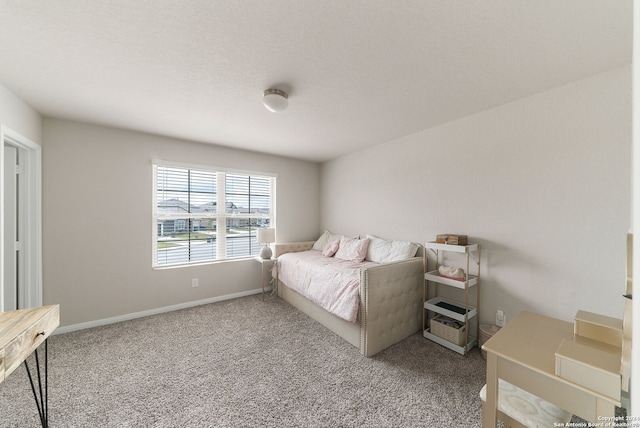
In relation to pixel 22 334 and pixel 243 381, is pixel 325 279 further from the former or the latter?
pixel 22 334

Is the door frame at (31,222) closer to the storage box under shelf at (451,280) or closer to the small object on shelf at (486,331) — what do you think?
the storage box under shelf at (451,280)

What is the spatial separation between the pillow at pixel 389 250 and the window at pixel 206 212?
72.8 inches

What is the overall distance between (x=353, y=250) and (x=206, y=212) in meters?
2.31

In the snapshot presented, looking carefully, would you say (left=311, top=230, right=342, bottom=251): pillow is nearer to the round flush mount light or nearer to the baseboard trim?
the baseboard trim

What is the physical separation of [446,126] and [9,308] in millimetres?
4897

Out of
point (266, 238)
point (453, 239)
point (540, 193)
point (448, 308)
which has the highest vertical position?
point (540, 193)

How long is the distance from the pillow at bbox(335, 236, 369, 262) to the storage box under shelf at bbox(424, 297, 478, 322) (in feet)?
3.34

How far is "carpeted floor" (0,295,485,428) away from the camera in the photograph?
1544 millimetres

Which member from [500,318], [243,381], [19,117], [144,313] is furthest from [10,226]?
[500,318]

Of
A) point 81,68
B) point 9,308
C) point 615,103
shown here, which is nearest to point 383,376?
point 615,103

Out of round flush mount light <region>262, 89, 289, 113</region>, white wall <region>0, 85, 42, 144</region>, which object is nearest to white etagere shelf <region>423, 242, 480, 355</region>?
round flush mount light <region>262, 89, 289, 113</region>

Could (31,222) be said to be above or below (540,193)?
below

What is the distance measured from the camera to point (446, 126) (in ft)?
8.78

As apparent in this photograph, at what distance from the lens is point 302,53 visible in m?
1.54
